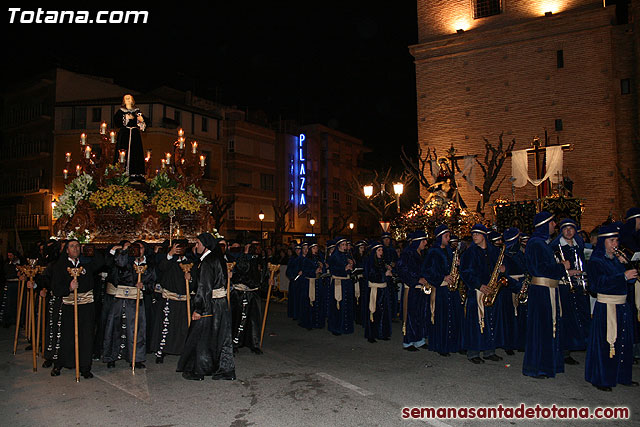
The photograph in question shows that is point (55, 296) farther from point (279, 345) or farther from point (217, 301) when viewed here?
point (279, 345)

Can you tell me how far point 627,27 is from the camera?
21.9m

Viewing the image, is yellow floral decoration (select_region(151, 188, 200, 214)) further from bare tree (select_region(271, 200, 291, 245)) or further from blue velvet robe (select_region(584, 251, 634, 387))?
bare tree (select_region(271, 200, 291, 245))

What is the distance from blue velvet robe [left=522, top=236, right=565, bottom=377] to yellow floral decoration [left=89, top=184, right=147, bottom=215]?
23.7 feet

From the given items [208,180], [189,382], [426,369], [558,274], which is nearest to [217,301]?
[189,382]

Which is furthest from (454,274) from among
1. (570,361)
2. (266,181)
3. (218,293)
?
(266,181)

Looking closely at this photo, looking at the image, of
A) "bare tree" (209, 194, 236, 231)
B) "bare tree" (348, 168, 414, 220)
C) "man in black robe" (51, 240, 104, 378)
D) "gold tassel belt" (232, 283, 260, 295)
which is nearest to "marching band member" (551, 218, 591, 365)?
"gold tassel belt" (232, 283, 260, 295)

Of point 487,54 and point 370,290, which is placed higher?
point 487,54

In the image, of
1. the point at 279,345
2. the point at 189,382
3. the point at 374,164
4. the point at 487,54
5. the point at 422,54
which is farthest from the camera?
the point at 374,164

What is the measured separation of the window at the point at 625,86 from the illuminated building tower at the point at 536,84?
0.12 feet

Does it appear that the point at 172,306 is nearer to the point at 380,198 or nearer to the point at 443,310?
the point at 443,310

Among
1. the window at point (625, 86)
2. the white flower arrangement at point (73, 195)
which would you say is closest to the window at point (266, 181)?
the window at point (625, 86)

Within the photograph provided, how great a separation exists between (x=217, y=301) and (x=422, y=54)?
2190 cm

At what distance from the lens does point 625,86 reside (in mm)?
22109

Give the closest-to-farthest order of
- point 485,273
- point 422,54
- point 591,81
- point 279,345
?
1. point 485,273
2. point 279,345
3. point 591,81
4. point 422,54
